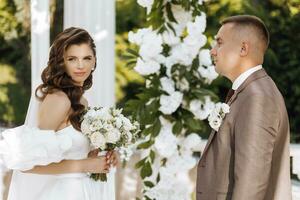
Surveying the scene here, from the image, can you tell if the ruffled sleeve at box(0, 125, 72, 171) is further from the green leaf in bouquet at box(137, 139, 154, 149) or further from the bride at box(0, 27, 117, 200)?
the green leaf in bouquet at box(137, 139, 154, 149)

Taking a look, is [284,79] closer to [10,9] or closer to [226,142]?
[10,9]

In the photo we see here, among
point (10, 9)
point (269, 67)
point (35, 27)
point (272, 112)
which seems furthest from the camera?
point (269, 67)

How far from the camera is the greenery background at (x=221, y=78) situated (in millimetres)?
6418

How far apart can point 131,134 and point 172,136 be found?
139 cm

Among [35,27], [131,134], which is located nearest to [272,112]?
[131,134]

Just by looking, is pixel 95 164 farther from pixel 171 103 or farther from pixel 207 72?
pixel 207 72

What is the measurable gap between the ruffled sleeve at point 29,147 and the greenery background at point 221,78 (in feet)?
10.6

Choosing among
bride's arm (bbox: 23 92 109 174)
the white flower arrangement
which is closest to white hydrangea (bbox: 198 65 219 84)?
the white flower arrangement

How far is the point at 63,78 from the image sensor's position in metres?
3.41

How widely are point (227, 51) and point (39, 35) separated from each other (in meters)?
2.07

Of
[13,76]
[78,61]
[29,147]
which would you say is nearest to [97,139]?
[29,147]

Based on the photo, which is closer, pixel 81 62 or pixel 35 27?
pixel 81 62

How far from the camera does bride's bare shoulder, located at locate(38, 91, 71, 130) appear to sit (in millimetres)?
3277

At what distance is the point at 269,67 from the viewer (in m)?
6.77
